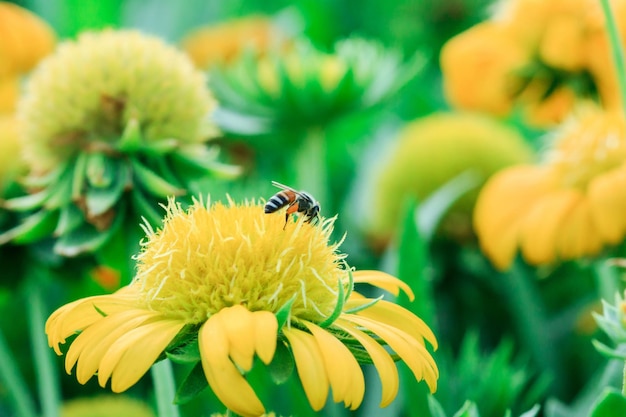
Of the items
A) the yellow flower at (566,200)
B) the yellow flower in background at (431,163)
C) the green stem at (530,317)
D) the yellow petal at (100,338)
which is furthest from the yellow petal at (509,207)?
the yellow petal at (100,338)

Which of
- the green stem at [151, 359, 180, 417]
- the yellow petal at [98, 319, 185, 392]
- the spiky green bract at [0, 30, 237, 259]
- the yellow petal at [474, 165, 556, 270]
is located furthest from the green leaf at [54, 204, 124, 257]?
the yellow petal at [474, 165, 556, 270]

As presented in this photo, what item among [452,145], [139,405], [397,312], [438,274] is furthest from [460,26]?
[397,312]

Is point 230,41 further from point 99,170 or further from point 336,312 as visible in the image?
point 336,312

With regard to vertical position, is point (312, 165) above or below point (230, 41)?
below

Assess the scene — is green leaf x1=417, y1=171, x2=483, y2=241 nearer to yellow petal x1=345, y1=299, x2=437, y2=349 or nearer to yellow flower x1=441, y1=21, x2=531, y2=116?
yellow flower x1=441, y1=21, x2=531, y2=116

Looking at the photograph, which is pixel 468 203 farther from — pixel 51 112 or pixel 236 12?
pixel 236 12

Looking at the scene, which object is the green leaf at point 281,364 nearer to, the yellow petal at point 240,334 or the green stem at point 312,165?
the yellow petal at point 240,334

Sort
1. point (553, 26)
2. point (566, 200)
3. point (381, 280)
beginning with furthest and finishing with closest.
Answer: point (553, 26), point (566, 200), point (381, 280)

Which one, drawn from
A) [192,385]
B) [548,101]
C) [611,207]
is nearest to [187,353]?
[192,385]
